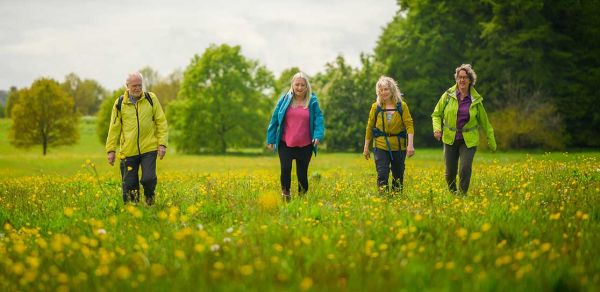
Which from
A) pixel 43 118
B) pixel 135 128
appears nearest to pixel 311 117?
pixel 135 128

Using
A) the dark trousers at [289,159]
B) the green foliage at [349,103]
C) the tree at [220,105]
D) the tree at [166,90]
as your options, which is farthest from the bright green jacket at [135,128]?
the tree at [166,90]

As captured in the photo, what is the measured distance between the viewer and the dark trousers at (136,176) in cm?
696

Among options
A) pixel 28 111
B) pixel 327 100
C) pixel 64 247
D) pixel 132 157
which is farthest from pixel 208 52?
pixel 64 247

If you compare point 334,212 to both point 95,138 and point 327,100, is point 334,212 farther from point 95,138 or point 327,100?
point 95,138

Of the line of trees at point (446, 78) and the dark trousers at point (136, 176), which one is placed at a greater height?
the line of trees at point (446, 78)

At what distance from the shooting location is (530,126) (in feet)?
99.1

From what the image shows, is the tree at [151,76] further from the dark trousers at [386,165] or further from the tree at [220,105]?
the dark trousers at [386,165]

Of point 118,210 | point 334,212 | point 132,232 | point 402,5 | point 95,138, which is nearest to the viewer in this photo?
point 132,232

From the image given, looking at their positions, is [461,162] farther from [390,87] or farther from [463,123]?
[390,87]

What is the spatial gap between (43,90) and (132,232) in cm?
4409

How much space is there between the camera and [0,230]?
569cm

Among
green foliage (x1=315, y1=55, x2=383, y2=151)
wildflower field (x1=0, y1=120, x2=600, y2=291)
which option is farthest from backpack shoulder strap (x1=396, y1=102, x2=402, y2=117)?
green foliage (x1=315, y1=55, x2=383, y2=151)

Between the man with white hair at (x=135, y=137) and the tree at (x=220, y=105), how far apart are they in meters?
36.5

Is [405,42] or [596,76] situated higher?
[405,42]
